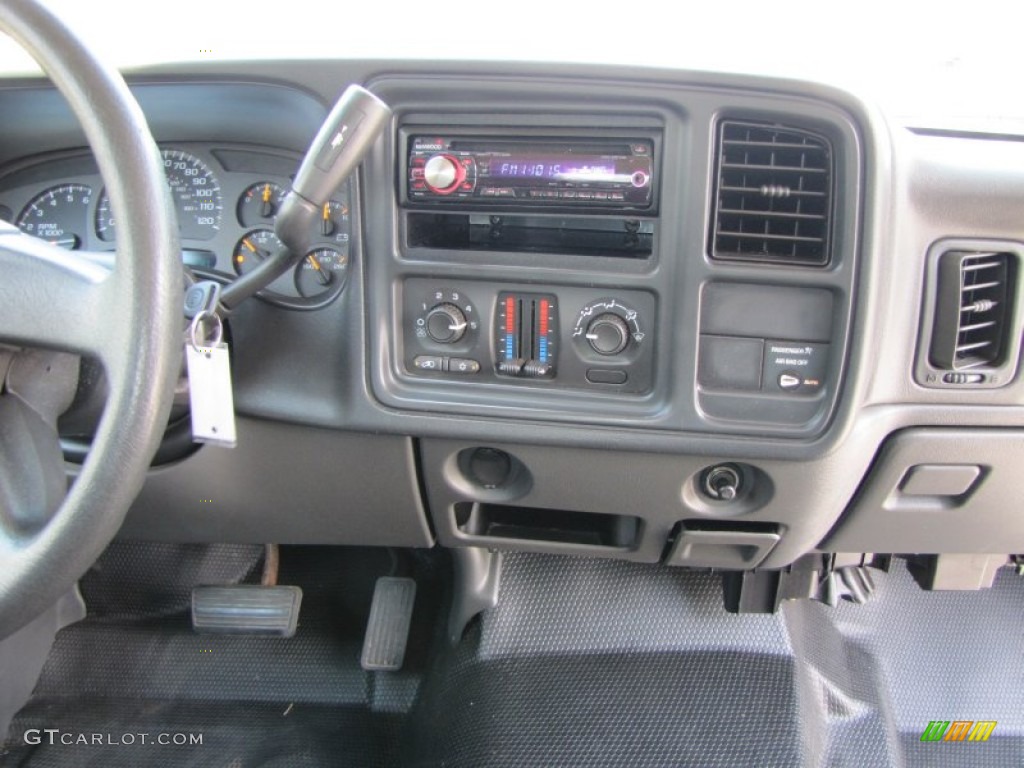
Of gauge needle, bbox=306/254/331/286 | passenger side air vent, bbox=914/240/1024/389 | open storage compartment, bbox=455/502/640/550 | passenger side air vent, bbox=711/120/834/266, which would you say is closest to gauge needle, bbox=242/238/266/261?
gauge needle, bbox=306/254/331/286

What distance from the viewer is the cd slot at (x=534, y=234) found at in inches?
44.0

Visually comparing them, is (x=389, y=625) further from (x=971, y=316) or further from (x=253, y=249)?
(x=971, y=316)

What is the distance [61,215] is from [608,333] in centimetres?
89

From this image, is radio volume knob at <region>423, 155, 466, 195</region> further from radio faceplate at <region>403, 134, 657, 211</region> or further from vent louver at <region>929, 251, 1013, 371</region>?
vent louver at <region>929, 251, 1013, 371</region>

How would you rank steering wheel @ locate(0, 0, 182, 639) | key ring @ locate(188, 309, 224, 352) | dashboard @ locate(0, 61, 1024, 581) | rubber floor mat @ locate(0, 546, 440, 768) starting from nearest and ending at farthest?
1. steering wheel @ locate(0, 0, 182, 639)
2. key ring @ locate(188, 309, 224, 352)
3. dashboard @ locate(0, 61, 1024, 581)
4. rubber floor mat @ locate(0, 546, 440, 768)

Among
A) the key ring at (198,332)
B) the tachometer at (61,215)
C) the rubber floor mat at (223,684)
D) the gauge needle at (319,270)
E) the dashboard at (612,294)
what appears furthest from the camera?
the rubber floor mat at (223,684)

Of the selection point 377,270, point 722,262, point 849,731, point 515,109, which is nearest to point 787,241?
point 722,262

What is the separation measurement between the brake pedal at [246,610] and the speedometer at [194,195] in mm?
799

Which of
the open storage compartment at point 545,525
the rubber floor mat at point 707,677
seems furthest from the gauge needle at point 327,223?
the rubber floor mat at point 707,677

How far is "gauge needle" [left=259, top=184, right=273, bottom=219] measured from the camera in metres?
1.21

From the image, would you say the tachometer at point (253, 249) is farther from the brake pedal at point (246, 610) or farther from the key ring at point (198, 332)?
the brake pedal at point (246, 610)

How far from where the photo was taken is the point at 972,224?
1.09 metres

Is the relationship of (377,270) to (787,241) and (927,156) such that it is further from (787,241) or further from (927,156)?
(927,156)

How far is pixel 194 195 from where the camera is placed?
124 centimetres
